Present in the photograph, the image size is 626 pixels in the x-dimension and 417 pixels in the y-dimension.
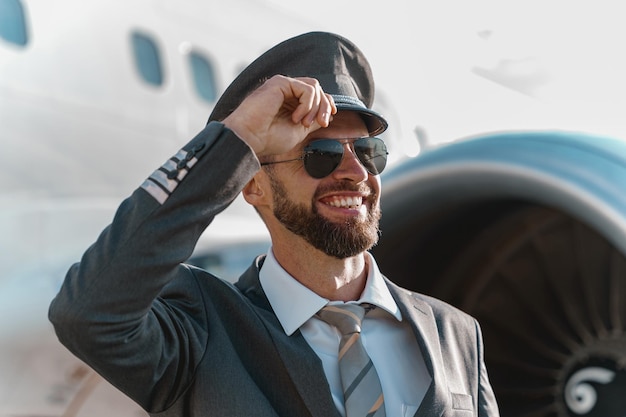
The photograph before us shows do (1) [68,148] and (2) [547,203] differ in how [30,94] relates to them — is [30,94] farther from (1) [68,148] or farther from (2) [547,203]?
(2) [547,203]

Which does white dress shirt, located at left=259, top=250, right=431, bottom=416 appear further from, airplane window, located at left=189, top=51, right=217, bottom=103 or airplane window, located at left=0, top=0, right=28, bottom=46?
airplane window, located at left=189, top=51, right=217, bottom=103

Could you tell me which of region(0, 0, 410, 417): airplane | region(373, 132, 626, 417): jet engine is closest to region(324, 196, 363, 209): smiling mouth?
region(373, 132, 626, 417): jet engine

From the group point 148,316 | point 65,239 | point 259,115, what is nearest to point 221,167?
point 259,115

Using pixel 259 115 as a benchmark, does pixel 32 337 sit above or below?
below

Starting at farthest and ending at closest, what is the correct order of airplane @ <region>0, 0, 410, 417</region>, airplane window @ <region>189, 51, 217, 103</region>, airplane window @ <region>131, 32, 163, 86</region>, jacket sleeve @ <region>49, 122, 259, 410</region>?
airplane window @ <region>189, 51, 217, 103</region>
airplane window @ <region>131, 32, 163, 86</region>
airplane @ <region>0, 0, 410, 417</region>
jacket sleeve @ <region>49, 122, 259, 410</region>

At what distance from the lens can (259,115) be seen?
1.36m

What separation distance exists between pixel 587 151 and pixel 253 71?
1.02 metres

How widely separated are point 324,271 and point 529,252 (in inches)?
55.8

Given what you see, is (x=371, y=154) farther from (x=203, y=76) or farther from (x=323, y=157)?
(x=203, y=76)

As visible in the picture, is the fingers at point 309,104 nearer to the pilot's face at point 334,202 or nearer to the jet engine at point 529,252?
the pilot's face at point 334,202

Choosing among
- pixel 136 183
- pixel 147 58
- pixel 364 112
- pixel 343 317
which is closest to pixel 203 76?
pixel 147 58

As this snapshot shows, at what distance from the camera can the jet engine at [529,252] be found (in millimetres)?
2326

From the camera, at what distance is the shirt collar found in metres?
1.51

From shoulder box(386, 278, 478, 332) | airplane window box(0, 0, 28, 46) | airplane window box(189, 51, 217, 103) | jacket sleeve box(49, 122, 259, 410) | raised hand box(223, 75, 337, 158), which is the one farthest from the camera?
airplane window box(189, 51, 217, 103)
